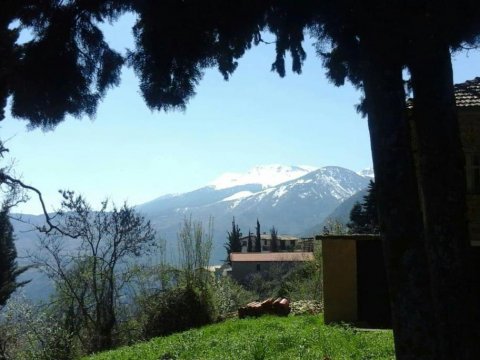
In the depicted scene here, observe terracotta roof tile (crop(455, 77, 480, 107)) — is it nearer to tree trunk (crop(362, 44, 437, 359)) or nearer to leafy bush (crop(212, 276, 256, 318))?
leafy bush (crop(212, 276, 256, 318))

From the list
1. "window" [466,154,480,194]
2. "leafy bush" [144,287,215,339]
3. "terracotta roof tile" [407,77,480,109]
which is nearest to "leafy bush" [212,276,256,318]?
"leafy bush" [144,287,215,339]

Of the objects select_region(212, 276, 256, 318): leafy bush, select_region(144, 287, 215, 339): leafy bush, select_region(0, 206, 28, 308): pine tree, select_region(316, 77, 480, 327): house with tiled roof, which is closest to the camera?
select_region(316, 77, 480, 327): house with tiled roof

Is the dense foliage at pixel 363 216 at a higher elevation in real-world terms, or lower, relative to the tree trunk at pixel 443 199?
higher

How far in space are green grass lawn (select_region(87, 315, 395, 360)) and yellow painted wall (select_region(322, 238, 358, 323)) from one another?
1.37 m

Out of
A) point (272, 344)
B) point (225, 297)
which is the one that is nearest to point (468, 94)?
point (225, 297)

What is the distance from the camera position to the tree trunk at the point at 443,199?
347cm

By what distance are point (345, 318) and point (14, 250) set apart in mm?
23341

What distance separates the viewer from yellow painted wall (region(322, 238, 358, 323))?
1135cm

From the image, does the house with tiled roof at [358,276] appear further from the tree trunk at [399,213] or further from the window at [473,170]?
the tree trunk at [399,213]

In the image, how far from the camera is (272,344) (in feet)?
25.2

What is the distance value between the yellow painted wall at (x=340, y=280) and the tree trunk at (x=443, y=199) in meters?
7.86

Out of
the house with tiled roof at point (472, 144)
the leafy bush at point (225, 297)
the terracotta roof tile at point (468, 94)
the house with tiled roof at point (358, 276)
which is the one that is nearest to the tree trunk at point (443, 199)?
the house with tiled roof at point (358, 276)

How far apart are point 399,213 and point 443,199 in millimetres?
498

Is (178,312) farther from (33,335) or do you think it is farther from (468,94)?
(468,94)
